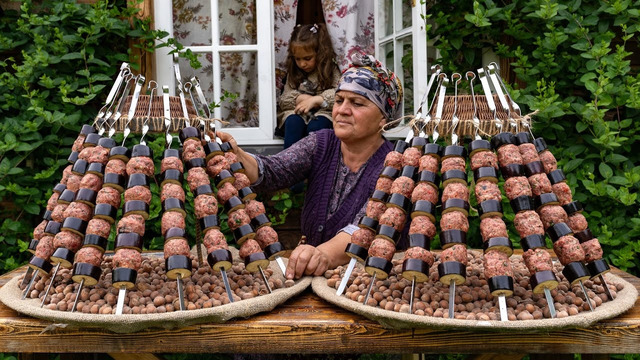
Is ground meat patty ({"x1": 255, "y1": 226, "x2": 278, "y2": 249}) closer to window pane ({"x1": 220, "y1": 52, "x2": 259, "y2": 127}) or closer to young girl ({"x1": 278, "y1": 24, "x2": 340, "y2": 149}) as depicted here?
young girl ({"x1": 278, "y1": 24, "x2": 340, "y2": 149})

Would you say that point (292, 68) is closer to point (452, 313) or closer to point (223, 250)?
point (223, 250)

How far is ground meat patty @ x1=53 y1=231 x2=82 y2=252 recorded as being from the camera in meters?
1.47

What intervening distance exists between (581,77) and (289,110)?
1556 millimetres

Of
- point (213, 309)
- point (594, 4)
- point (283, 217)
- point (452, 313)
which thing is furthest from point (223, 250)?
point (594, 4)

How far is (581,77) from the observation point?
9.23 ft

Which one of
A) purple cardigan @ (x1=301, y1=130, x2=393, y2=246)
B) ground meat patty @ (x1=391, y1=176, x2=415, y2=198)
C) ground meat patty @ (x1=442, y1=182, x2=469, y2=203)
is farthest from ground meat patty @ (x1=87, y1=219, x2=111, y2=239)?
purple cardigan @ (x1=301, y1=130, x2=393, y2=246)

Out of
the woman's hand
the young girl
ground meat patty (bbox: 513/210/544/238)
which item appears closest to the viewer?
ground meat patty (bbox: 513/210/544/238)

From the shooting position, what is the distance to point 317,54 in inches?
142

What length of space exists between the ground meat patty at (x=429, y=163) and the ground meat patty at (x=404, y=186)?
45 mm

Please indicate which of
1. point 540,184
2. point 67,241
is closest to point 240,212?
point 67,241

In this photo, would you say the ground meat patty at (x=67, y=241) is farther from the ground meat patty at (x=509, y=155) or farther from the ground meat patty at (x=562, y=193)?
the ground meat patty at (x=562, y=193)

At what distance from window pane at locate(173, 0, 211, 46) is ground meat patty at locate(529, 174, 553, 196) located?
2.52 metres

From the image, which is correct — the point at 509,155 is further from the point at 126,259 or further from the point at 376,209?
the point at 126,259

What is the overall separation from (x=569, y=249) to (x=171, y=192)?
3.32 ft
